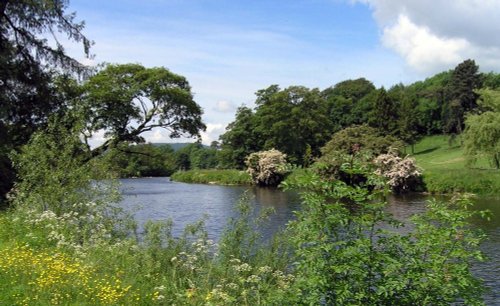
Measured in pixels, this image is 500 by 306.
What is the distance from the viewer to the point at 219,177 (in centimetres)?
7325

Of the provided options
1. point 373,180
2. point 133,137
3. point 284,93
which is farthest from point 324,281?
point 284,93

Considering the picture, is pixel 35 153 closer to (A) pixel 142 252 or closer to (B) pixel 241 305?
(A) pixel 142 252

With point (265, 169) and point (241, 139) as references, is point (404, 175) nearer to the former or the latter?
point (265, 169)

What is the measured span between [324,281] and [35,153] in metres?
10.9

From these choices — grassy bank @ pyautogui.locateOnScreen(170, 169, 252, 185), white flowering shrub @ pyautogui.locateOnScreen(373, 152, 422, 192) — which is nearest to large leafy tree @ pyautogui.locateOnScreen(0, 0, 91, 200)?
white flowering shrub @ pyautogui.locateOnScreen(373, 152, 422, 192)

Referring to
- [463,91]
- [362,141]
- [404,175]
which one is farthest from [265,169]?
[463,91]

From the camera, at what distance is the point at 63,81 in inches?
808

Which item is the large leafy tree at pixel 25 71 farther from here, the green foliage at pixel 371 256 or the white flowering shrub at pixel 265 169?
the white flowering shrub at pixel 265 169

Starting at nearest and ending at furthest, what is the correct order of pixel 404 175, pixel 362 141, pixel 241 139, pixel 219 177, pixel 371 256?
pixel 371 256, pixel 404 175, pixel 362 141, pixel 219 177, pixel 241 139

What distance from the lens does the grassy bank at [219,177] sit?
6850 centimetres

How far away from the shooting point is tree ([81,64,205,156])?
29.4 m

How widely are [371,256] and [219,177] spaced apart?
67.7 m

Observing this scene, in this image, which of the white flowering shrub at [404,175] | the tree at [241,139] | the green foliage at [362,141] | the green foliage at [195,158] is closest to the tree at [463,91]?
the green foliage at [362,141]

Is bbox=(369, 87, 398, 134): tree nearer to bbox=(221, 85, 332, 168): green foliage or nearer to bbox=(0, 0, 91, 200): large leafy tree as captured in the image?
bbox=(221, 85, 332, 168): green foliage
